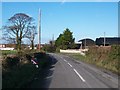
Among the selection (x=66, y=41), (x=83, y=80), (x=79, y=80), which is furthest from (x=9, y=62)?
(x=66, y=41)

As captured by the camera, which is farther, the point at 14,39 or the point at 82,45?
the point at 82,45

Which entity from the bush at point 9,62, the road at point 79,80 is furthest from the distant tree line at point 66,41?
the bush at point 9,62

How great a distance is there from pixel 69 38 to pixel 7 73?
96.6 m

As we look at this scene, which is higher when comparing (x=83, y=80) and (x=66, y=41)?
(x=66, y=41)

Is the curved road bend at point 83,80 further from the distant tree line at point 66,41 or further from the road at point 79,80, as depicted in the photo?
the distant tree line at point 66,41

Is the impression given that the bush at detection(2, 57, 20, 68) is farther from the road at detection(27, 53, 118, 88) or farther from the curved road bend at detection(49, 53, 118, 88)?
the curved road bend at detection(49, 53, 118, 88)

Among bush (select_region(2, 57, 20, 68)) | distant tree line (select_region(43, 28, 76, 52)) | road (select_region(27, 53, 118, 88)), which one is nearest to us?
road (select_region(27, 53, 118, 88))

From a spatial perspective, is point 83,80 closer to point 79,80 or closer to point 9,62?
point 79,80

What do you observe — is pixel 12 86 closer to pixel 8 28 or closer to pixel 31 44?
pixel 8 28

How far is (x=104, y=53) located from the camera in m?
39.3

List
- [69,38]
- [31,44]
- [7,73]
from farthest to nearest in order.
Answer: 1. [69,38]
2. [31,44]
3. [7,73]

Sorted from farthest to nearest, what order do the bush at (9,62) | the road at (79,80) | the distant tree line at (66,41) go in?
1. the distant tree line at (66,41)
2. the bush at (9,62)
3. the road at (79,80)

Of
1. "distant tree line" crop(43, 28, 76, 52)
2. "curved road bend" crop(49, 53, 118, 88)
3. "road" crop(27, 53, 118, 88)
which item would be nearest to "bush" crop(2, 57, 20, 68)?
"road" crop(27, 53, 118, 88)

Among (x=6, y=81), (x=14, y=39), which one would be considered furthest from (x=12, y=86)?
(x=14, y=39)
